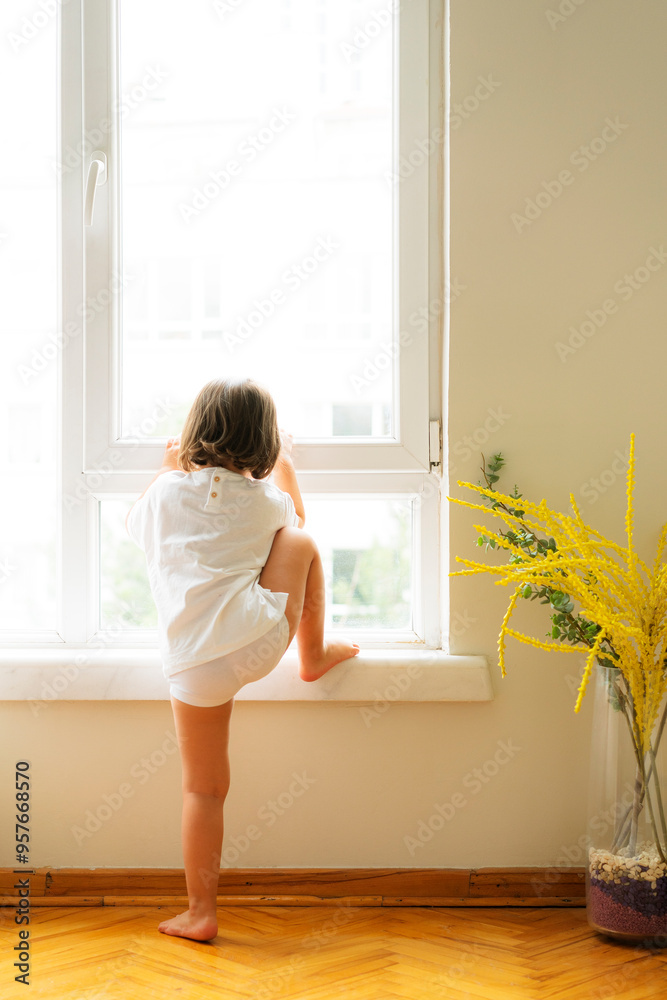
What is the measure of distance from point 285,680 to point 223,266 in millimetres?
934

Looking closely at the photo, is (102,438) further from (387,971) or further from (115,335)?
(387,971)

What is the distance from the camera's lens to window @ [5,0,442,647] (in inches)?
69.0

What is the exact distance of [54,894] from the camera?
1.65 m

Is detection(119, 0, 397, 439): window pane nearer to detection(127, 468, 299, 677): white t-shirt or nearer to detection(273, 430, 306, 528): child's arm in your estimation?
detection(273, 430, 306, 528): child's arm

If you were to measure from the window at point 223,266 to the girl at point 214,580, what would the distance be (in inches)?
9.4

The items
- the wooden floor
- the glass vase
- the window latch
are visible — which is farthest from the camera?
the window latch

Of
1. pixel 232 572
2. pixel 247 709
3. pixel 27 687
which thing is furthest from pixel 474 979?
pixel 27 687

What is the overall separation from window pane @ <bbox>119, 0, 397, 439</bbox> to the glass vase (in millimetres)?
776

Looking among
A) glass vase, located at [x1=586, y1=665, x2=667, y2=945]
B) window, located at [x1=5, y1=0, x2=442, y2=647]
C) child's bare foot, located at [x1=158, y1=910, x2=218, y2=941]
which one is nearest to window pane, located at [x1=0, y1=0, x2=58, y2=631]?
window, located at [x1=5, y1=0, x2=442, y2=647]

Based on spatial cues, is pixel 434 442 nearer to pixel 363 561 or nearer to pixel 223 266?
pixel 363 561

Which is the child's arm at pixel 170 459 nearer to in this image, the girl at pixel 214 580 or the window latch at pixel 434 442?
Result: the girl at pixel 214 580

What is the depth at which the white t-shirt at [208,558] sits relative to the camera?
4.71ft

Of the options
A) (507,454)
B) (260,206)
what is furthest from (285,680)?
(260,206)

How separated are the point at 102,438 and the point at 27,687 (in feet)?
1.84
